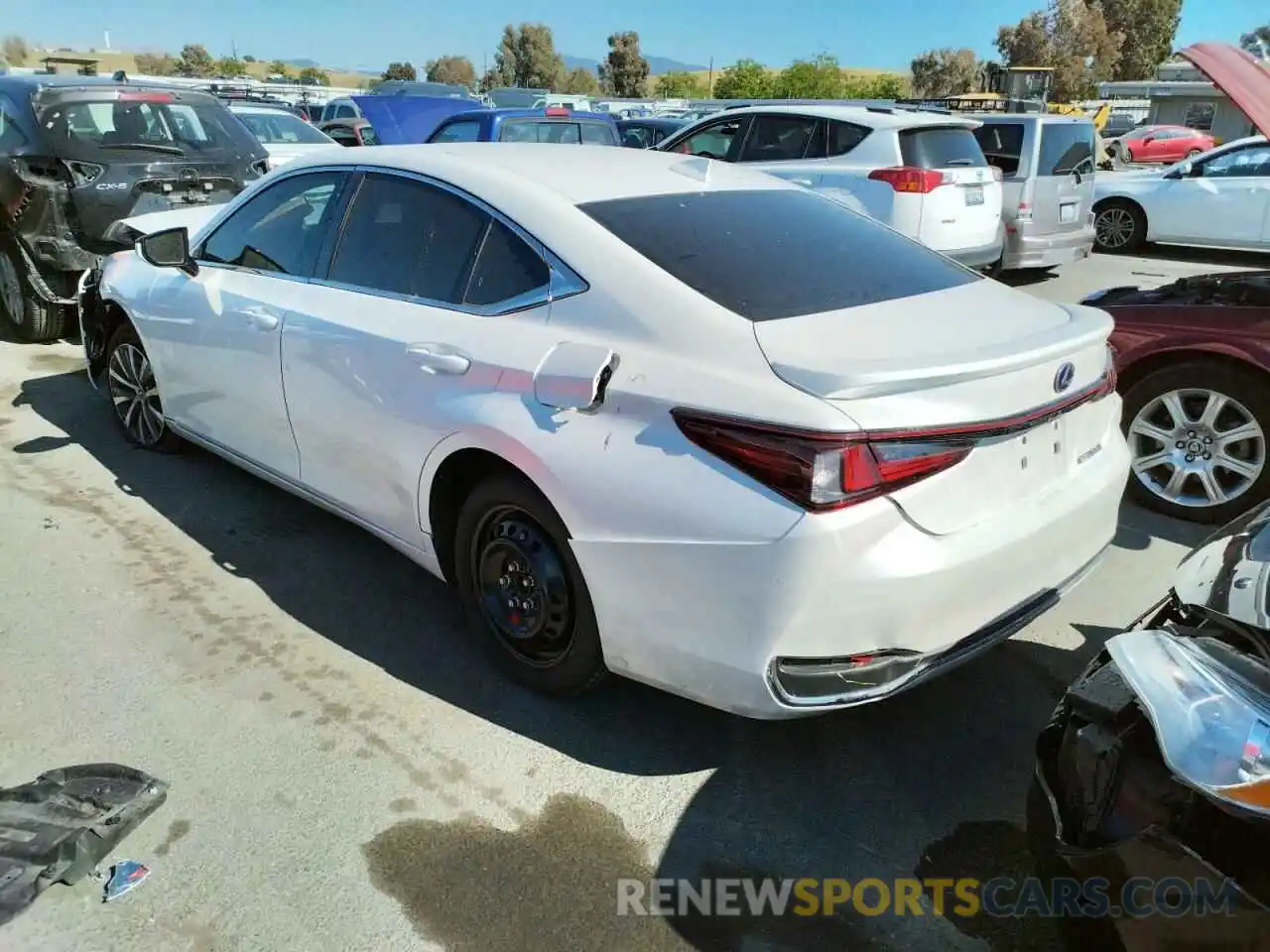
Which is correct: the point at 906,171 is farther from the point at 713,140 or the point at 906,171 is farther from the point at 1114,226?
the point at 1114,226

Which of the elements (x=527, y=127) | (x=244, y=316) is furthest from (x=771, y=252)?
(x=527, y=127)

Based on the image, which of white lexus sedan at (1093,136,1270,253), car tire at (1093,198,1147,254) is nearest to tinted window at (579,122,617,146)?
white lexus sedan at (1093,136,1270,253)

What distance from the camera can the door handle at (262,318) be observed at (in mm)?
3742

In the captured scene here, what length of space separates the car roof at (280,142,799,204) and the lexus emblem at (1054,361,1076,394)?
1.37 m

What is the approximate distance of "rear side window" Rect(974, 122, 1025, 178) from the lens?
9867 mm

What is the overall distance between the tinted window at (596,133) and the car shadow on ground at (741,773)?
8.59m

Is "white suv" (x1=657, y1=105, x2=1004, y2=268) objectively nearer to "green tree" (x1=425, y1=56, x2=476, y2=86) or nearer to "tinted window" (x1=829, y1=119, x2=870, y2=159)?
"tinted window" (x1=829, y1=119, x2=870, y2=159)

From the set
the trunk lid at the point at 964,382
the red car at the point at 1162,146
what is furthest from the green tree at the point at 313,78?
the trunk lid at the point at 964,382

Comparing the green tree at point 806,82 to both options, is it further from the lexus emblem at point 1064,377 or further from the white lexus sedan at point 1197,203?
the lexus emblem at point 1064,377

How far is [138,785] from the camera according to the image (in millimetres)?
2672

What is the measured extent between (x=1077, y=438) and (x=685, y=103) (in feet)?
113

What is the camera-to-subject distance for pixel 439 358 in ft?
9.95

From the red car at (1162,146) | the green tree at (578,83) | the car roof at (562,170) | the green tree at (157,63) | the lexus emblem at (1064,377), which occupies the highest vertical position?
the green tree at (157,63)

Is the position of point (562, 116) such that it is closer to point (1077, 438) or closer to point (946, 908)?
point (1077, 438)
